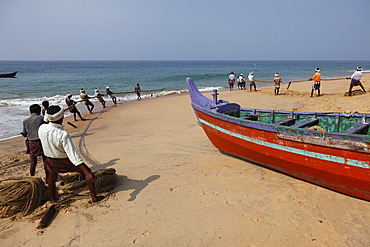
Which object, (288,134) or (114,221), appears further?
(288,134)

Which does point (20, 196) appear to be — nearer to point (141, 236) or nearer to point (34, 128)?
point (34, 128)

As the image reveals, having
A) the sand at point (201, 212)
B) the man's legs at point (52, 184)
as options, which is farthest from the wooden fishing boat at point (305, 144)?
the man's legs at point (52, 184)

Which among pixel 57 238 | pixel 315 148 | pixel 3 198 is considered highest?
pixel 315 148

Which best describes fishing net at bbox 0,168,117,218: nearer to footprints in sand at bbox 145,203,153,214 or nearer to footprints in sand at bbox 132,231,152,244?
footprints in sand at bbox 145,203,153,214

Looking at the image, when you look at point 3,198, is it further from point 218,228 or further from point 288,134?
point 288,134

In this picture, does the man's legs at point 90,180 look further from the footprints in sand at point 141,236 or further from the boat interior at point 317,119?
the boat interior at point 317,119

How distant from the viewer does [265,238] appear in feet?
10.4

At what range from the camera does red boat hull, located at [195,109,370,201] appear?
360cm

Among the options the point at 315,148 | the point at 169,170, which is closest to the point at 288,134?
the point at 315,148

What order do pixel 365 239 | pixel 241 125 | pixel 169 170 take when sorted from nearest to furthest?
1. pixel 365 239
2. pixel 241 125
3. pixel 169 170

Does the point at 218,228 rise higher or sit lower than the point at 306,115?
lower

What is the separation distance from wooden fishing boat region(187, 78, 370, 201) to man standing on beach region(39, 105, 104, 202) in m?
3.12

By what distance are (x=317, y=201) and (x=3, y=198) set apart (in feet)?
16.8

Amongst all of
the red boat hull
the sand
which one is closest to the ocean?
the sand
